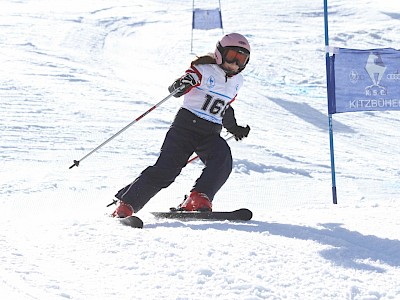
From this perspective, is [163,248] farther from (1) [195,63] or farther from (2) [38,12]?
(2) [38,12]

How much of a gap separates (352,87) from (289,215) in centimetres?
200

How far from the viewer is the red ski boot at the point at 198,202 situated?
190 inches

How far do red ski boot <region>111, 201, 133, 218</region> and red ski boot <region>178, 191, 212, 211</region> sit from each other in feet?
1.33

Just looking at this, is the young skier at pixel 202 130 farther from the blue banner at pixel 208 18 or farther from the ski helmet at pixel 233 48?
the blue banner at pixel 208 18

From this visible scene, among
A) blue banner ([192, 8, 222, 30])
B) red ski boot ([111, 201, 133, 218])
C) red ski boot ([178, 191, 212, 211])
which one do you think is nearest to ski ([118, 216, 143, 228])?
red ski boot ([111, 201, 133, 218])

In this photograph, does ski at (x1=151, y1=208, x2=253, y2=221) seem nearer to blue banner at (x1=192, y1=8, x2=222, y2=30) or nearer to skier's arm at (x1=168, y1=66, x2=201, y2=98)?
skier's arm at (x1=168, y1=66, x2=201, y2=98)

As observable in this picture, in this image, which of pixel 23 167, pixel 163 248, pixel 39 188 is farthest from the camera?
pixel 23 167

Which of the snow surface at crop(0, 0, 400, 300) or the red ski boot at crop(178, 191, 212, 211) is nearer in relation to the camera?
the snow surface at crop(0, 0, 400, 300)

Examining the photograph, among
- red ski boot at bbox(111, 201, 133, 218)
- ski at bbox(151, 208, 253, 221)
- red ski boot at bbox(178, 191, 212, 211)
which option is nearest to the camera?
ski at bbox(151, 208, 253, 221)

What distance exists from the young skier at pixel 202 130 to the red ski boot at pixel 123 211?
0.06m

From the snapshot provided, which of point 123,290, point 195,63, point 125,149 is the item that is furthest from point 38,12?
point 123,290

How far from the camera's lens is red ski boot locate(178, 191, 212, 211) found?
4.83 metres

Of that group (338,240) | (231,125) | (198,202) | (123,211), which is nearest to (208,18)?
(231,125)

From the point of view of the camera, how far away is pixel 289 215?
4.94m
